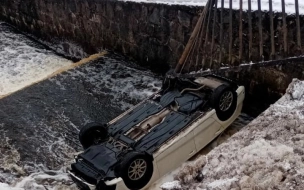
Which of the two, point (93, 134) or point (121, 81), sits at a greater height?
point (121, 81)

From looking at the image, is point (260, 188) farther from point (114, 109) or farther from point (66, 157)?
point (114, 109)

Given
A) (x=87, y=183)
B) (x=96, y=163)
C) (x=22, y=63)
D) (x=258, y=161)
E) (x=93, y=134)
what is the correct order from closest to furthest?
(x=258, y=161), (x=87, y=183), (x=96, y=163), (x=93, y=134), (x=22, y=63)

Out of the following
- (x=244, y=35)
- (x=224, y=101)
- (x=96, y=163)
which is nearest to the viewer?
(x=96, y=163)

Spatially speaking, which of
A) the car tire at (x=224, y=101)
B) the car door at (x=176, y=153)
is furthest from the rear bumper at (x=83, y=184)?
the car tire at (x=224, y=101)

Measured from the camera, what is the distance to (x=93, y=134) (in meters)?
7.47

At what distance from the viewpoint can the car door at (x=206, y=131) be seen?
24.2ft

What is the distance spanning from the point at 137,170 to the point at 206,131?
4.79 feet

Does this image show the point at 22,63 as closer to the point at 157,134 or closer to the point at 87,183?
the point at 157,134

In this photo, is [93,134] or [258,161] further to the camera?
[93,134]

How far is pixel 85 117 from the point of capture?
372 inches

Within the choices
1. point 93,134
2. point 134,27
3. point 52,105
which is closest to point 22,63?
point 52,105

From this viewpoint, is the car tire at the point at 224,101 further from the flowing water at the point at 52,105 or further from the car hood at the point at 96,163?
the car hood at the point at 96,163

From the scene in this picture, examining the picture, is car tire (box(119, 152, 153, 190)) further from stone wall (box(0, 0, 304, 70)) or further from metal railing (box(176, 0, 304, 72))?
stone wall (box(0, 0, 304, 70))

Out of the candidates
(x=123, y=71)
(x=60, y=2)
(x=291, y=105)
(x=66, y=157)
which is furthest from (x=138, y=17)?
(x=291, y=105)
